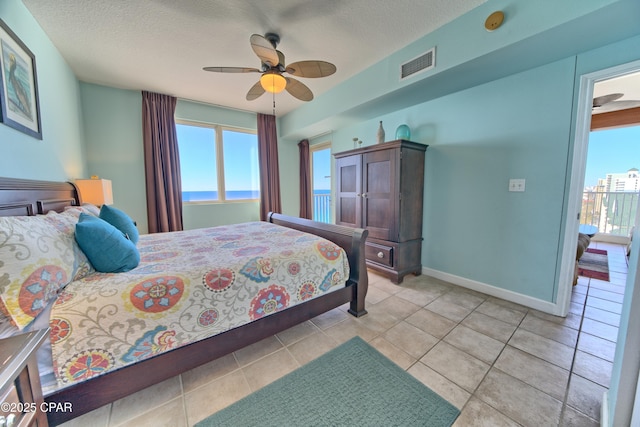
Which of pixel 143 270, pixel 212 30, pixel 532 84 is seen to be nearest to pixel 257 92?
pixel 212 30

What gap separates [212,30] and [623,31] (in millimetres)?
3175

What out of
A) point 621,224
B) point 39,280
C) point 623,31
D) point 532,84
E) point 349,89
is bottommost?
point 621,224

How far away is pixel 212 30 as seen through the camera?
216 cm

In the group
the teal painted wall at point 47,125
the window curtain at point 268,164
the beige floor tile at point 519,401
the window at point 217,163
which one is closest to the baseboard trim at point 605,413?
the beige floor tile at point 519,401

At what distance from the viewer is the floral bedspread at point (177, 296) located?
101 centimetres

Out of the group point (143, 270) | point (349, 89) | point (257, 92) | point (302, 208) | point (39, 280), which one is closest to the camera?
point (39, 280)

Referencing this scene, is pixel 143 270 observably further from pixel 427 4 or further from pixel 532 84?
pixel 532 84

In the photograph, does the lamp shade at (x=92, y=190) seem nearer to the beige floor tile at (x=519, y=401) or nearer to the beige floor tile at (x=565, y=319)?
the beige floor tile at (x=519, y=401)

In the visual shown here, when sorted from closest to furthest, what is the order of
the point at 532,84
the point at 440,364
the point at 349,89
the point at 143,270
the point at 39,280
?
the point at 39,280, the point at 143,270, the point at 440,364, the point at 532,84, the point at 349,89

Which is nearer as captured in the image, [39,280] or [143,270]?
[39,280]

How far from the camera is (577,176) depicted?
6.21 ft

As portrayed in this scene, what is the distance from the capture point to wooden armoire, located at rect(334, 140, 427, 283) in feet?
8.74

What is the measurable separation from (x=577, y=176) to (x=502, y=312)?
51.4 inches

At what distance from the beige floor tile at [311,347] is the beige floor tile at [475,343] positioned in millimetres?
894
